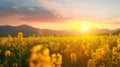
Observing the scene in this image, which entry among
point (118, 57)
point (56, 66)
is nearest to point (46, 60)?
point (56, 66)

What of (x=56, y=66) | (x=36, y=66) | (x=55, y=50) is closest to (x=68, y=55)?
(x=55, y=50)

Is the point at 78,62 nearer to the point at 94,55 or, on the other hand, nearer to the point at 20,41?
the point at 94,55

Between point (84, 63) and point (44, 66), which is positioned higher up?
point (44, 66)

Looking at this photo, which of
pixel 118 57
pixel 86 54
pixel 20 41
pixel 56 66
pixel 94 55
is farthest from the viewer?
pixel 20 41

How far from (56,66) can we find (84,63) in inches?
219

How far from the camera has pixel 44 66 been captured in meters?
3.18

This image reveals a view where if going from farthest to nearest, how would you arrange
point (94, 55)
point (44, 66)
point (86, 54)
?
1. point (86, 54)
2. point (94, 55)
3. point (44, 66)

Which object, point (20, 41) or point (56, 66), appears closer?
point (56, 66)

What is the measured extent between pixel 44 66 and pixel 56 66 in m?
1.74

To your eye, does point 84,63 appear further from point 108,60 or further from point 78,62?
point 108,60

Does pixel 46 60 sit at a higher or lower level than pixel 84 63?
higher

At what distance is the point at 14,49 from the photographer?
542 inches

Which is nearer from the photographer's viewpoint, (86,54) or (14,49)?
(86,54)

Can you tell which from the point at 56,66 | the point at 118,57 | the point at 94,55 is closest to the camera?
the point at 56,66
